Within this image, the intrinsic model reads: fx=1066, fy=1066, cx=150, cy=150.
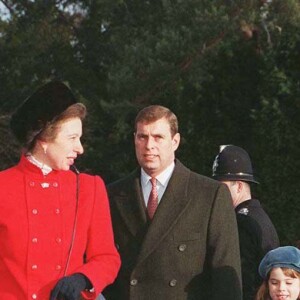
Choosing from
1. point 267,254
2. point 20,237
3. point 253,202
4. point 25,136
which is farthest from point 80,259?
A: point 253,202

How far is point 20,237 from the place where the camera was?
4.66 m

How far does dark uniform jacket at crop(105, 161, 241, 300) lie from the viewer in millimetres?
5422

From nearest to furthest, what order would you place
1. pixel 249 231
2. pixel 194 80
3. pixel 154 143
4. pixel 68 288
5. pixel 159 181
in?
pixel 68 288 → pixel 154 143 → pixel 159 181 → pixel 249 231 → pixel 194 80

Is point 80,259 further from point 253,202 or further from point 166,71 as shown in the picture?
point 166,71

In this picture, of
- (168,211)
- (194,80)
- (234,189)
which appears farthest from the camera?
(194,80)

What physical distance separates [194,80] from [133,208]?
36.1 ft

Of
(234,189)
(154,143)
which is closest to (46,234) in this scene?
(154,143)

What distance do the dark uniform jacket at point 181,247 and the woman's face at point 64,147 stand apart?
2.97ft

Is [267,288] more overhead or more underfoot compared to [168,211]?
more underfoot

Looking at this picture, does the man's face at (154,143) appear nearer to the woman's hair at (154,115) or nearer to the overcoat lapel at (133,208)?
the woman's hair at (154,115)

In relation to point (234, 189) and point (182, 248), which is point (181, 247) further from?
point (234, 189)

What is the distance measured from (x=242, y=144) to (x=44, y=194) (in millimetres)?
11442

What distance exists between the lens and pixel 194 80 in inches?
649

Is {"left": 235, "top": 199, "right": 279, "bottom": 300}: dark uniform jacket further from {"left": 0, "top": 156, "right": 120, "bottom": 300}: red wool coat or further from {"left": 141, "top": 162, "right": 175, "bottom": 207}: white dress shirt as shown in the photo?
{"left": 0, "top": 156, "right": 120, "bottom": 300}: red wool coat
